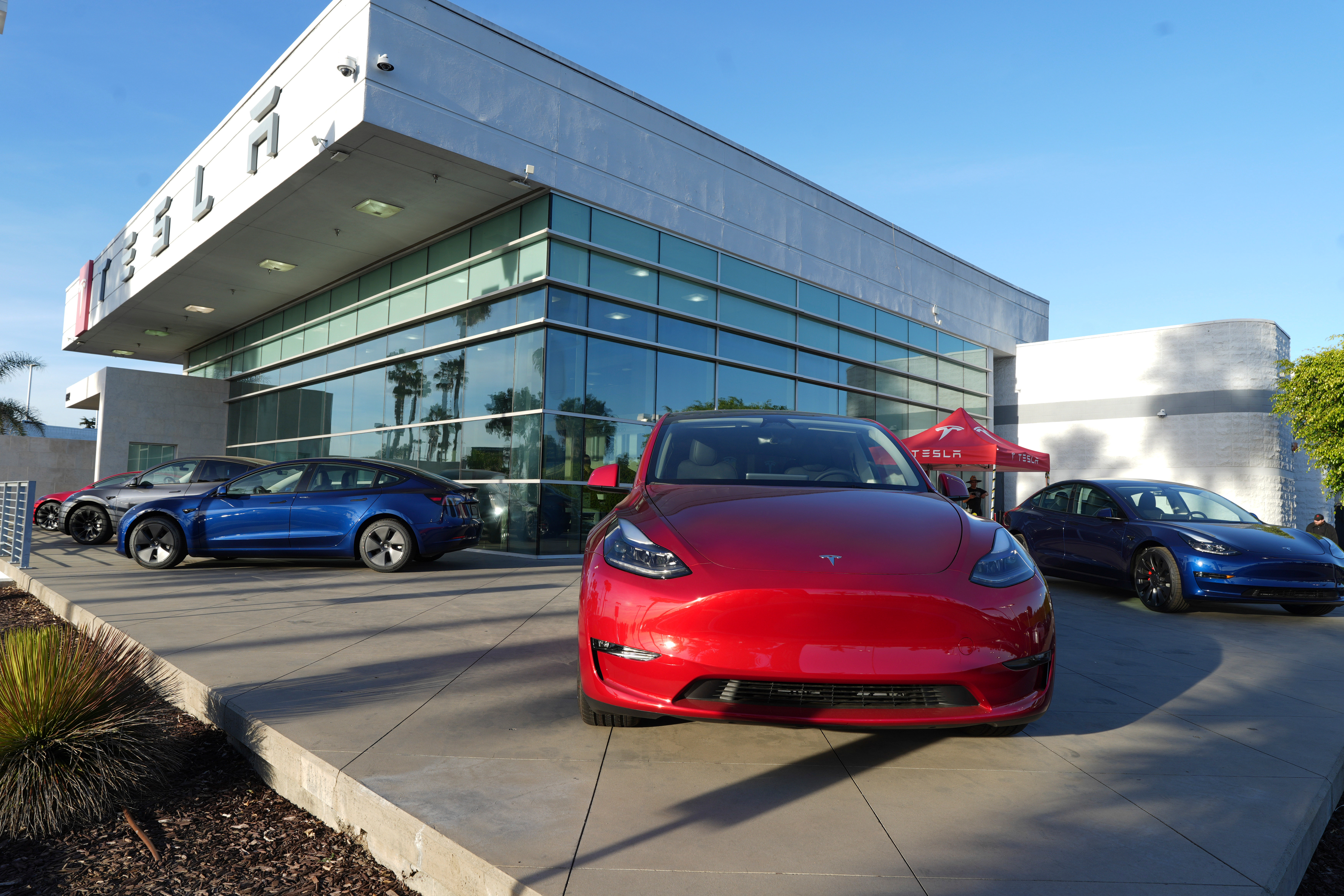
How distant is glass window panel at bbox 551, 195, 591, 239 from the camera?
12305mm

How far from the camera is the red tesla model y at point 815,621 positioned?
270 centimetres

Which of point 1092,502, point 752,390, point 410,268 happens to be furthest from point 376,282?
point 1092,502

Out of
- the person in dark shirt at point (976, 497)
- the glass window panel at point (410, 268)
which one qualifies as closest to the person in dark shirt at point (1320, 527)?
the person in dark shirt at point (976, 497)

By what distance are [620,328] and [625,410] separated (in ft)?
4.62

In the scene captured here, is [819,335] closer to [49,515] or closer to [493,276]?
[493,276]

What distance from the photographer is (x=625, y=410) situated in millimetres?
13227

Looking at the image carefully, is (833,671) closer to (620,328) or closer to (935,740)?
(935,740)

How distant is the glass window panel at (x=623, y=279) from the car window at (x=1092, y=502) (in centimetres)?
764

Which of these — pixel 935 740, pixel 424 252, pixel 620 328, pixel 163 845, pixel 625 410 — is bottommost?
pixel 163 845

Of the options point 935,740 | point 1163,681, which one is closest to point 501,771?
point 935,740

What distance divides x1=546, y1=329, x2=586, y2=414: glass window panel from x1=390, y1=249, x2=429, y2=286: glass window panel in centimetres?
414

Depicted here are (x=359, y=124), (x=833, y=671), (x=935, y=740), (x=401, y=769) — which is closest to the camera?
(x=833, y=671)

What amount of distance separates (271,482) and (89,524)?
495cm

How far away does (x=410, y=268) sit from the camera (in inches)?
607
